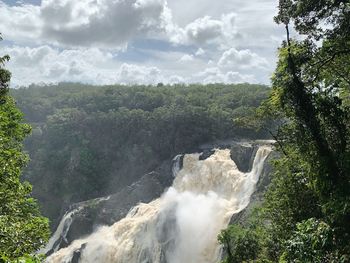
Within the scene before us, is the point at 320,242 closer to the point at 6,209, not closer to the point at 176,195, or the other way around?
the point at 6,209

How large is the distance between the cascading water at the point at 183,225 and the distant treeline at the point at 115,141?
61.7 feet

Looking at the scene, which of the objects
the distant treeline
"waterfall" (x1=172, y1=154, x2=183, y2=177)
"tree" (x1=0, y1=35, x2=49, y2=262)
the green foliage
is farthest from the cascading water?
the green foliage

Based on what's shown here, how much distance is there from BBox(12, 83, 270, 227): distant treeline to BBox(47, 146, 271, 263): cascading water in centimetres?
1881

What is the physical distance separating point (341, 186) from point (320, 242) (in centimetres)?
238

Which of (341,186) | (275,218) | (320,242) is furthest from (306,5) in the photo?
(275,218)

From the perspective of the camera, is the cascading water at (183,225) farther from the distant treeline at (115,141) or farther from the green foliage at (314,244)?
the green foliage at (314,244)

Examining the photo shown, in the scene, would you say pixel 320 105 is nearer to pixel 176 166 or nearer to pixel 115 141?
pixel 176 166

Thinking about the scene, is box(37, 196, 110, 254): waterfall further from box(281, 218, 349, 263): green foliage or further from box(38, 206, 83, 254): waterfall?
box(281, 218, 349, 263): green foliage

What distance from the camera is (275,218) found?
17609mm

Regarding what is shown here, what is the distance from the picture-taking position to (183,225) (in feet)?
124

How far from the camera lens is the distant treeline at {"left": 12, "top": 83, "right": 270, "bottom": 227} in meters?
66.1

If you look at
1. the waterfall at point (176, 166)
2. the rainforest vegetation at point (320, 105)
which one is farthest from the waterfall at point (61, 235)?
the rainforest vegetation at point (320, 105)

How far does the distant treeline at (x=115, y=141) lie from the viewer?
6612cm

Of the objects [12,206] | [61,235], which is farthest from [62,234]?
[12,206]
